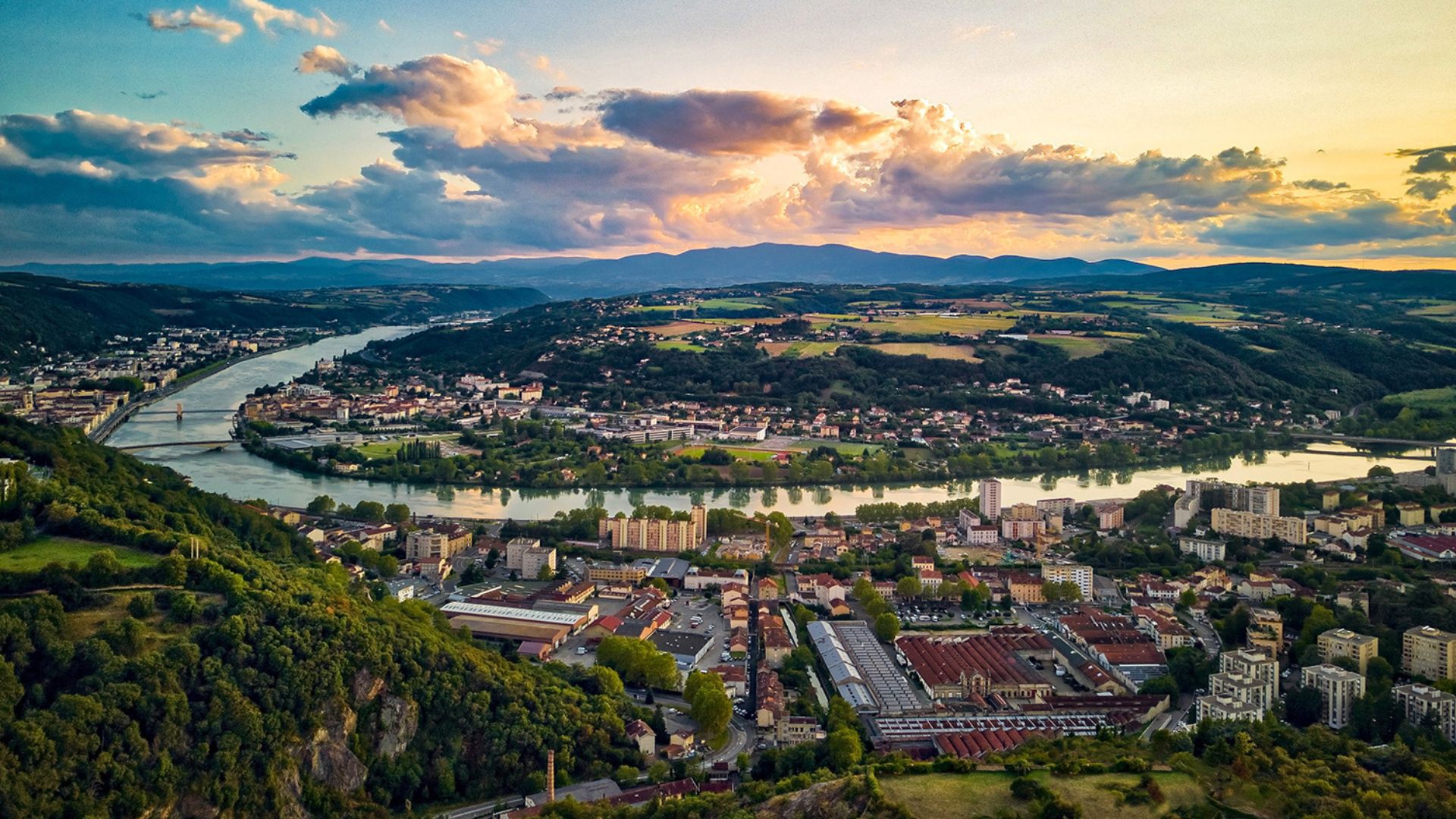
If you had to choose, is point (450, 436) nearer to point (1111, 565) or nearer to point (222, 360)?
point (1111, 565)

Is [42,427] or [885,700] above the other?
[42,427]

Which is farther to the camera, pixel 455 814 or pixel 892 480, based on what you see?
pixel 892 480

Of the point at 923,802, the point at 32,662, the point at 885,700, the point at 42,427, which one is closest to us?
the point at 923,802

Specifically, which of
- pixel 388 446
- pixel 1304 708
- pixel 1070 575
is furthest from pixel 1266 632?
pixel 388 446

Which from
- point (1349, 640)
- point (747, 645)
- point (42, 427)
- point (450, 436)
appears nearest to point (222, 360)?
point (450, 436)

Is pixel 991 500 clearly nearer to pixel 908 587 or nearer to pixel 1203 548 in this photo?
pixel 1203 548

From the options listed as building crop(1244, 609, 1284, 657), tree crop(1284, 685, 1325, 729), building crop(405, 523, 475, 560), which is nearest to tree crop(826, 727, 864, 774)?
tree crop(1284, 685, 1325, 729)
